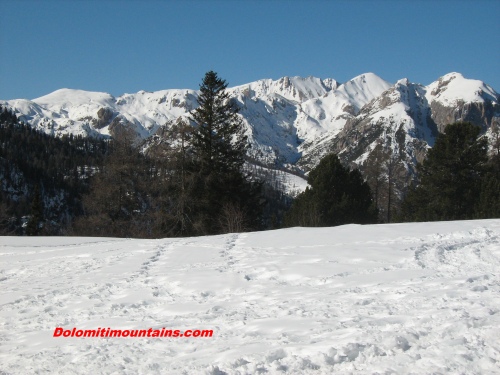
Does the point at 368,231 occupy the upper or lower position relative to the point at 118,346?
upper

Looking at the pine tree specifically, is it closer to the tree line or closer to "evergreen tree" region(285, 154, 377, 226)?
the tree line

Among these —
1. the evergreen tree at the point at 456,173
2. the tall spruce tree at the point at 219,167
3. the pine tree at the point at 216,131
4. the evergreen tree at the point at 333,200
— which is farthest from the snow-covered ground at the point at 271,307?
the evergreen tree at the point at 456,173

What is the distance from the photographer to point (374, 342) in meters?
5.39

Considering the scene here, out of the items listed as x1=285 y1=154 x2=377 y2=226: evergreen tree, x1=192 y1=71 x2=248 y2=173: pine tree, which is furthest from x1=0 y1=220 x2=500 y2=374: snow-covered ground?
x1=192 y1=71 x2=248 y2=173: pine tree

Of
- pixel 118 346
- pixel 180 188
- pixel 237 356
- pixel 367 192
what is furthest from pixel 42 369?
pixel 367 192

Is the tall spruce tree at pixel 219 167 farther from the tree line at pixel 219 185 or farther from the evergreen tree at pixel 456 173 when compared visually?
the evergreen tree at pixel 456 173

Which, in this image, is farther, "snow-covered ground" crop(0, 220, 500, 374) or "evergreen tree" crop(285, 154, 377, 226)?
"evergreen tree" crop(285, 154, 377, 226)

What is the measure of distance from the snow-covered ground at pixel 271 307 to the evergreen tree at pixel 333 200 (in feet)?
42.1

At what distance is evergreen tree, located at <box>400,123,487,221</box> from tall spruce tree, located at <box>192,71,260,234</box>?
12008 millimetres

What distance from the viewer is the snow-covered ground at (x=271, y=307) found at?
5195 millimetres

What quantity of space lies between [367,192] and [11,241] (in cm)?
2218

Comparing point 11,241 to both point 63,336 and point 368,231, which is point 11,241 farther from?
point 368,231

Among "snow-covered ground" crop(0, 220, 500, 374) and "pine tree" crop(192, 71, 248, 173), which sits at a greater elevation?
"pine tree" crop(192, 71, 248, 173)

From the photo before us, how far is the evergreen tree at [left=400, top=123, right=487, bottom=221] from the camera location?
27231 mm
